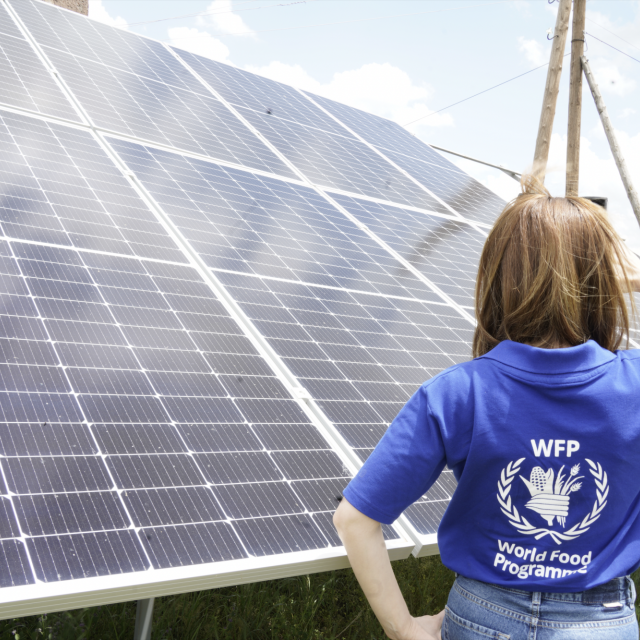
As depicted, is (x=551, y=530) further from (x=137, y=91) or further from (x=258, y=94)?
(x=258, y=94)

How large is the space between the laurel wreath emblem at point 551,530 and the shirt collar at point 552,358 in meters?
0.29

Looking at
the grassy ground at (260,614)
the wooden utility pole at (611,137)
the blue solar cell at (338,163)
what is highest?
the wooden utility pole at (611,137)

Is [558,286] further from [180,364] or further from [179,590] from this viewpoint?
[180,364]

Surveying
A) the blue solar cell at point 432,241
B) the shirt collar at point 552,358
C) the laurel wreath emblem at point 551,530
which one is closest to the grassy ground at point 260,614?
the blue solar cell at point 432,241

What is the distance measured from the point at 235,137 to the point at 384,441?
22.8ft

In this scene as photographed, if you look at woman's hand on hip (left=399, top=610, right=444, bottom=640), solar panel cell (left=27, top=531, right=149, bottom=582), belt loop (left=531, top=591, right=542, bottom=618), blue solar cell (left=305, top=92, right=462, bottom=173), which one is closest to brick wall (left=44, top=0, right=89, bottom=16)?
blue solar cell (left=305, top=92, right=462, bottom=173)

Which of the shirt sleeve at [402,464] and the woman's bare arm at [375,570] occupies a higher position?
the shirt sleeve at [402,464]

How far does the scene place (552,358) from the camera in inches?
73.1

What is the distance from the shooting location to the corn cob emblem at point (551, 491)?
1854 millimetres

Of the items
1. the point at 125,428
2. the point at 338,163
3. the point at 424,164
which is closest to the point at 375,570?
the point at 125,428

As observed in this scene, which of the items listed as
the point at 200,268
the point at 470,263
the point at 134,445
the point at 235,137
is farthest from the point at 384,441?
the point at 235,137

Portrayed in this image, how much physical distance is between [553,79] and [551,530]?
12780 millimetres

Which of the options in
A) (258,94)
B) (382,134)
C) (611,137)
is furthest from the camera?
(382,134)

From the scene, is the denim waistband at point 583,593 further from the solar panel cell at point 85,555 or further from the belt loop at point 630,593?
the solar panel cell at point 85,555
